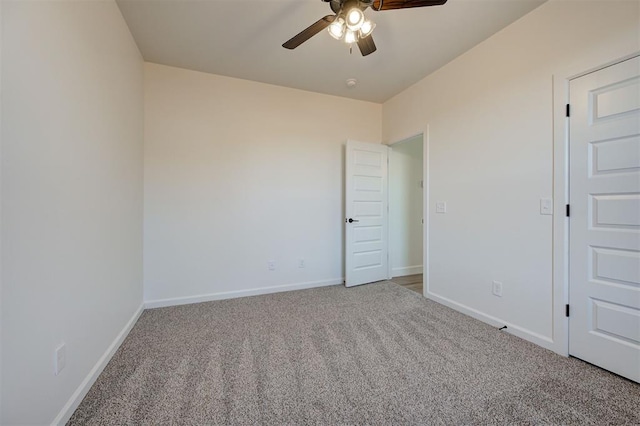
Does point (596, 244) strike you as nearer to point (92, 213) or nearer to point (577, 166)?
point (577, 166)

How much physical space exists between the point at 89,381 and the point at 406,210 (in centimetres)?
403

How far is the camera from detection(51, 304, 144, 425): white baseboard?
1.26 m

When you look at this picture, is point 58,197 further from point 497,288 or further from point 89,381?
point 497,288

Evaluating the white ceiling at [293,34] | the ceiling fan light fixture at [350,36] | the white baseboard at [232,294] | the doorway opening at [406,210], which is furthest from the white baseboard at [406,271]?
the ceiling fan light fixture at [350,36]

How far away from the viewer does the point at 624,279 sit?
1.59 meters

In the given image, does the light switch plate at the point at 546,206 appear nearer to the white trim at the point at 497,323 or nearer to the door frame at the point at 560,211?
the door frame at the point at 560,211

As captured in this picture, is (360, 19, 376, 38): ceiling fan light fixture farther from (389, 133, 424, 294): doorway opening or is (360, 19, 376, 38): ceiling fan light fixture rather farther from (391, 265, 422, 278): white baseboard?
(391, 265, 422, 278): white baseboard

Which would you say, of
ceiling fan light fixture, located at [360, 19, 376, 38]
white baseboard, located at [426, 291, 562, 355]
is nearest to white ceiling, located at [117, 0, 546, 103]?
ceiling fan light fixture, located at [360, 19, 376, 38]

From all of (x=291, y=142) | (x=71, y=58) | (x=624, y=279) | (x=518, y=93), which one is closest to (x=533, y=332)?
(x=624, y=279)

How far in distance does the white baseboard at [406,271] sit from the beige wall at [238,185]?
39.3 inches

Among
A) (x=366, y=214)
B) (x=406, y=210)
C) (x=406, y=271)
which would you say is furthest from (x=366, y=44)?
(x=406, y=271)

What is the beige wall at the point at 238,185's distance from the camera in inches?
111

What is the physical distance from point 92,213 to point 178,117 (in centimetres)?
169

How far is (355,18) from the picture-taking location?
5.08ft
